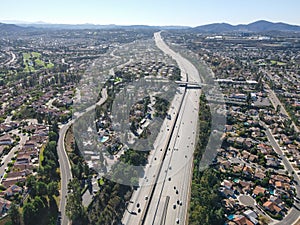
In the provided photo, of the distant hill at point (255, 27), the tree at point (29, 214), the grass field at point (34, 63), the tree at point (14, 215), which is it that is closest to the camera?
the tree at point (14, 215)

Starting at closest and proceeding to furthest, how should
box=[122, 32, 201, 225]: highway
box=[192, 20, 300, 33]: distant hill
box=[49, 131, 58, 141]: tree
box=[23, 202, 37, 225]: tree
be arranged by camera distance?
box=[23, 202, 37, 225]: tree, box=[122, 32, 201, 225]: highway, box=[49, 131, 58, 141]: tree, box=[192, 20, 300, 33]: distant hill

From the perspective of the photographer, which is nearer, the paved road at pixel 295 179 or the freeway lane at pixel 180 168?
the paved road at pixel 295 179

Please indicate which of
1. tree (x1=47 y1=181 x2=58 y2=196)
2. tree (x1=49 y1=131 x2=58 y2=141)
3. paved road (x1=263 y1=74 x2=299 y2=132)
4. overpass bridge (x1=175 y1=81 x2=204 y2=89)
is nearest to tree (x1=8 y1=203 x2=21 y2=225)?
tree (x1=47 y1=181 x2=58 y2=196)

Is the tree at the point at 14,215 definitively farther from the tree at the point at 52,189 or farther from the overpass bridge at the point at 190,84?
the overpass bridge at the point at 190,84

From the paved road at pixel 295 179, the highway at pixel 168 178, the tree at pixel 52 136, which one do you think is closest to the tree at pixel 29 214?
the highway at pixel 168 178

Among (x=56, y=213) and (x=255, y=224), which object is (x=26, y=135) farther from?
(x=255, y=224)

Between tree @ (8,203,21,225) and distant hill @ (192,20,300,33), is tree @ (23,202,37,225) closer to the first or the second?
tree @ (8,203,21,225)

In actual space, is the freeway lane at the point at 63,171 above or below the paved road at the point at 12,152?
above

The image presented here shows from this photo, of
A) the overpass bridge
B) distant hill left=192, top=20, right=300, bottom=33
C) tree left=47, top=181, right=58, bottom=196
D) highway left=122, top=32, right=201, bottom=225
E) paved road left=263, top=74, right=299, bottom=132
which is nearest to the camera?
highway left=122, top=32, right=201, bottom=225
